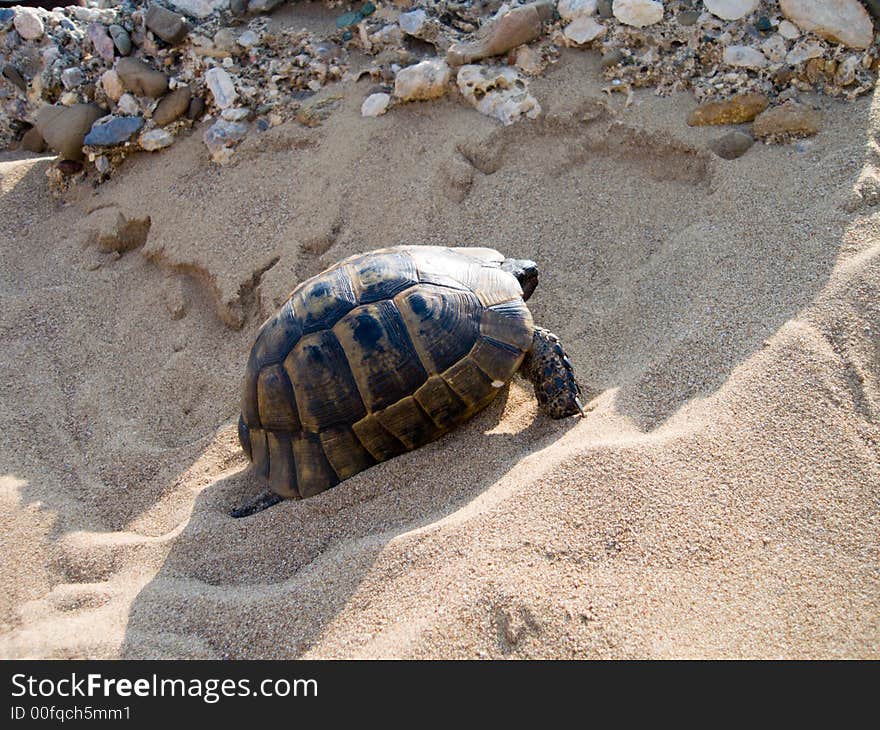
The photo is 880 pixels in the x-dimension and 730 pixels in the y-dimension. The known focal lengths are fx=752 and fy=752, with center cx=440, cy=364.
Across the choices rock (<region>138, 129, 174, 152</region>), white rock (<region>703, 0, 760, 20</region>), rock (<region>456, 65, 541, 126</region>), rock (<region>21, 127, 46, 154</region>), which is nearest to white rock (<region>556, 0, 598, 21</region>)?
rock (<region>456, 65, 541, 126</region>)

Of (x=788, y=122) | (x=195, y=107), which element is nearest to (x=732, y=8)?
(x=788, y=122)

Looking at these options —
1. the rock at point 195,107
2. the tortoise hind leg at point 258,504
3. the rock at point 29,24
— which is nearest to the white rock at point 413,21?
the rock at point 195,107

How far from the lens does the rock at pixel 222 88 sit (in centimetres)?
489

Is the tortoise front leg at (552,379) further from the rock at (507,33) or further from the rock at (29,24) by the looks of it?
the rock at (29,24)

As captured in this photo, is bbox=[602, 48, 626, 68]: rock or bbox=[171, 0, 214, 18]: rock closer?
bbox=[602, 48, 626, 68]: rock

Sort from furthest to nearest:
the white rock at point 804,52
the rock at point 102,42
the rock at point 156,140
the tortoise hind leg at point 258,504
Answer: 1. the rock at point 102,42
2. the rock at point 156,140
3. the white rock at point 804,52
4. the tortoise hind leg at point 258,504

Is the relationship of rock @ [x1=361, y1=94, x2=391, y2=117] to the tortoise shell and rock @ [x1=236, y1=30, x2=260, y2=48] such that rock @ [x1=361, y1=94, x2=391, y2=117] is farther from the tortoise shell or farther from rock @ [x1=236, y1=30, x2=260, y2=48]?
the tortoise shell

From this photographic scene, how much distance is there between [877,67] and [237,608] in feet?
13.5

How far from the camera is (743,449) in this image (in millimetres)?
2668

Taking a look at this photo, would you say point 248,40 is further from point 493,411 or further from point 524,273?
point 493,411

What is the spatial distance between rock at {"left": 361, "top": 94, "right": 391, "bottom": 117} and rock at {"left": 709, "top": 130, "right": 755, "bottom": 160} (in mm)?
1943

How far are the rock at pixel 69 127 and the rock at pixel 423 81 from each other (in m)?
2.20

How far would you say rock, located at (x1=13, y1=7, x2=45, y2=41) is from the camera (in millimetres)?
5523

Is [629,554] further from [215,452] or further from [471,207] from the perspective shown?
[471,207]
